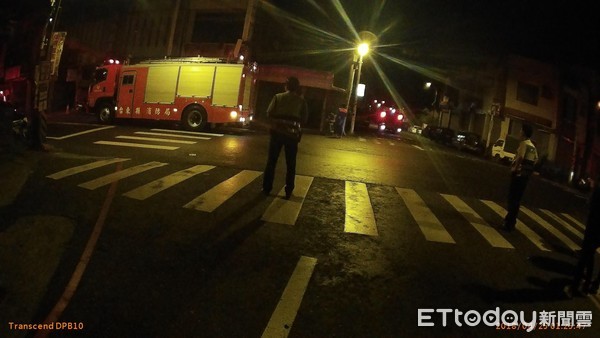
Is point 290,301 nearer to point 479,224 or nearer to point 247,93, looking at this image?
point 479,224

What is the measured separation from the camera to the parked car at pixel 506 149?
83.1ft

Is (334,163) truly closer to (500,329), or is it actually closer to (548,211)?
(548,211)

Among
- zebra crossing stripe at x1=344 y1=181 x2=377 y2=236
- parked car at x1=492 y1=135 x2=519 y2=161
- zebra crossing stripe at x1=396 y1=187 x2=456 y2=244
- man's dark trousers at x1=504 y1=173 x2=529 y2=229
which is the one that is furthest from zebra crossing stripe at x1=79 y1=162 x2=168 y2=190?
parked car at x1=492 y1=135 x2=519 y2=161

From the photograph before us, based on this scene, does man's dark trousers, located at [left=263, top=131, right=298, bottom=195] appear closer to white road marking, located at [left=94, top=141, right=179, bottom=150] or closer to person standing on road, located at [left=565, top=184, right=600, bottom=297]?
person standing on road, located at [left=565, top=184, right=600, bottom=297]

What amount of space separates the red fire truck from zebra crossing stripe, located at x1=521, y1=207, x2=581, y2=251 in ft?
38.7

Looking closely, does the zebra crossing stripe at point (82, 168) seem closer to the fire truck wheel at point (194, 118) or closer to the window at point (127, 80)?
the fire truck wheel at point (194, 118)

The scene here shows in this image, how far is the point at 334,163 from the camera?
12.0 metres

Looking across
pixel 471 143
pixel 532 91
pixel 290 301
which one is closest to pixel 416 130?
pixel 532 91

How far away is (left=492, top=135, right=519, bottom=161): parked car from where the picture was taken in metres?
25.3

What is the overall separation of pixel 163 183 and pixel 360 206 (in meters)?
3.52

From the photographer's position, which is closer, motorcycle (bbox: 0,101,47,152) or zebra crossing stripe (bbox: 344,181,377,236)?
zebra crossing stripe (bbox: 344,181,377,236)

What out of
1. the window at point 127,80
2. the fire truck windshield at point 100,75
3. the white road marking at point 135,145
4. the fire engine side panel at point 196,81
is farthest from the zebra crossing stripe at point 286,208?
the fire truck windshield at point 100,75

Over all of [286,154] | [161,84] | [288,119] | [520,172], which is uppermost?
[161,84]

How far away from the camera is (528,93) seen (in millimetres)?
33094
